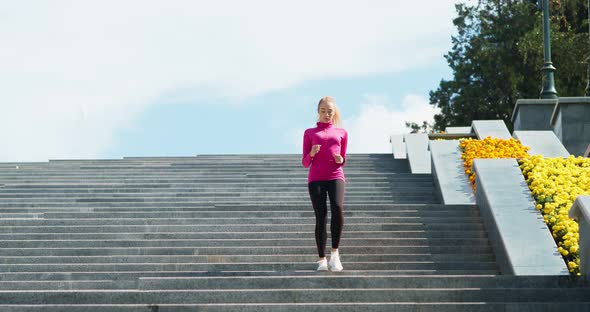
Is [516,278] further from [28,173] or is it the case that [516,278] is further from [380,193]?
[28,173]

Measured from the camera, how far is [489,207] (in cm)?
1075

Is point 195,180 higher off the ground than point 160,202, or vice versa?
point 195,180

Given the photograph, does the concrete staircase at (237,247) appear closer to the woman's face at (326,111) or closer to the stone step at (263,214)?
the stone step at (263,214)

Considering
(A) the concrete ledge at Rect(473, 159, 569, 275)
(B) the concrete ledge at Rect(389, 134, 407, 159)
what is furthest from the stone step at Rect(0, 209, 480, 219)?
(B) the concrete ledge at Rect(389, 134, 407, 159)

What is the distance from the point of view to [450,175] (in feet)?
48.4

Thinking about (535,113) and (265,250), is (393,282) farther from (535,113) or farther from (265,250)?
(535,113)

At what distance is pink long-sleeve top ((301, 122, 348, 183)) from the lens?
9.22 m

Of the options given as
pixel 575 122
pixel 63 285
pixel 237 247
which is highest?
pixel 575 122

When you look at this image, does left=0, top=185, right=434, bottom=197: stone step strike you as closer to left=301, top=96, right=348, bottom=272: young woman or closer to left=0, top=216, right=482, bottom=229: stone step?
left=0, top=216, right=482, bottom=229: stone step

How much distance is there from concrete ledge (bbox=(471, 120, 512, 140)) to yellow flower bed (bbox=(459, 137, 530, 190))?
37.0 inches

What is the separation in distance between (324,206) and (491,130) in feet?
32.4

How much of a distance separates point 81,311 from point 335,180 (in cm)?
263

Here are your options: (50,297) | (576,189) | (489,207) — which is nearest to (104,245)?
(50,297)

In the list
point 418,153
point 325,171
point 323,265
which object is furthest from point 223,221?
point 418,153
